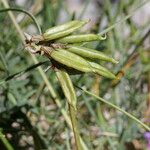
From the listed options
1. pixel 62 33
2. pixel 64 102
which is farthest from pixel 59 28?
pixel 64 102

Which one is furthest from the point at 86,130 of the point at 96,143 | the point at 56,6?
the point at 56,6

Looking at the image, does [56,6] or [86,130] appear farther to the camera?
[56,6]

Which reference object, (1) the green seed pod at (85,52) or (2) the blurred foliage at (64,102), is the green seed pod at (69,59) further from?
(2) the blurred foliage at (64,102)

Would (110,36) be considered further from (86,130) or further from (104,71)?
(104,71)

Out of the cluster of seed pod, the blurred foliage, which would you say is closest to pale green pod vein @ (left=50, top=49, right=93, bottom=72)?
the cluster of seed pod

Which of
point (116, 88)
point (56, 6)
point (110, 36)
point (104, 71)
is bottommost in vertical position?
point (104, 71)
